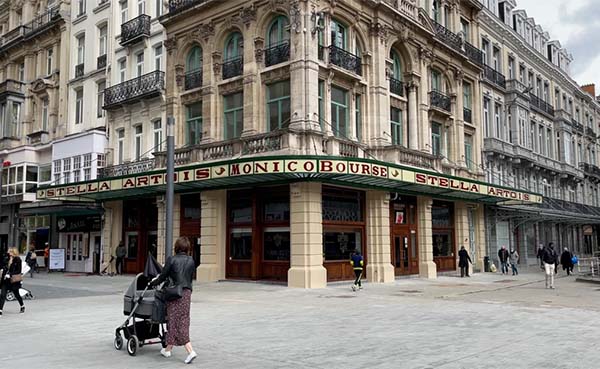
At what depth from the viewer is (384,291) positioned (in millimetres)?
19562

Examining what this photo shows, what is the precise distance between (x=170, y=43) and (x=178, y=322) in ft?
69.8

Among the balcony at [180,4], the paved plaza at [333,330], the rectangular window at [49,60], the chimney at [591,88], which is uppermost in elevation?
the chimney at [591,88]

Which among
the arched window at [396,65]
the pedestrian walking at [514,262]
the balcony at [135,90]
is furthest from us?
the pedestrian walking at [514,262]

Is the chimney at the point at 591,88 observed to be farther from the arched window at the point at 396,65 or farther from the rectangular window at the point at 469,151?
the arched window at the point at 396,65

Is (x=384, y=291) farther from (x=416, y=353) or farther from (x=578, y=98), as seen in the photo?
(x=578, y=98)

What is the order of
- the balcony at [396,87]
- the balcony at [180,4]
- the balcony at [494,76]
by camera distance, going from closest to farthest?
the balcony at [180,4]
the balcony at [396,87]
the balcony at [494,76]

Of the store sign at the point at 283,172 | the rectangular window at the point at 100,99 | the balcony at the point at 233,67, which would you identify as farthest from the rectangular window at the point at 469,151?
the rectangular window at the point at 100,99

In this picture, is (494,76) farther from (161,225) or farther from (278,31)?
(161,225)

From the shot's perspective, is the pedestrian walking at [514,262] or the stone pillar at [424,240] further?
the pedestrian walking at [514,262]

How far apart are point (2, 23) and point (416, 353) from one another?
44065 mm

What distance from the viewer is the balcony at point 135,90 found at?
2727cm

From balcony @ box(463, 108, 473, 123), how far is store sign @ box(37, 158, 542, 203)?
6.08 meters

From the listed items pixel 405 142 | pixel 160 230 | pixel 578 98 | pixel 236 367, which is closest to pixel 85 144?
pixel 160 230

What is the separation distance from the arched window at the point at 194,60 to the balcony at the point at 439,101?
11948mm
